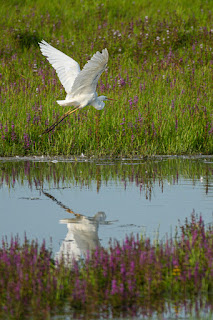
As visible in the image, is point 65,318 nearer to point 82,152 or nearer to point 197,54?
point 82,152

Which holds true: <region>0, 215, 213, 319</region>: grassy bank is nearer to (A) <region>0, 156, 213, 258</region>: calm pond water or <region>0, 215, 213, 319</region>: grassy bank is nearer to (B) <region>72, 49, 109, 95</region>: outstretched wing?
(A) <region>0, 156, 213, 258</region>: calm pond water

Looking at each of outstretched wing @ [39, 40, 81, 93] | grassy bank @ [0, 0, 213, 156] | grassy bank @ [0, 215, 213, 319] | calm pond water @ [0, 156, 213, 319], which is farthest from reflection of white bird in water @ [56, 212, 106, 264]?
outstretched wing @ [39, 40, 81, 93]

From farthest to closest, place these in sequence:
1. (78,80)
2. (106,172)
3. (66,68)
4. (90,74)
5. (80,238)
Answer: (66,68)
(78,80)
(90,74)
(106,172)
(80,238)

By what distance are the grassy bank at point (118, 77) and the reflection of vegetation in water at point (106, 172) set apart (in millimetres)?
820

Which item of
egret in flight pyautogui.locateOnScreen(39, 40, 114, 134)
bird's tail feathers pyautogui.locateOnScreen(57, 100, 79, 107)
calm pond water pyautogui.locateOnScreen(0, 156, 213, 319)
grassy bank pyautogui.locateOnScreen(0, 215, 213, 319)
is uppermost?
egret in flight pyautogui.locateOnScreen(39, 40, 114, 134)

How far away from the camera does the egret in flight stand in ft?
32.3

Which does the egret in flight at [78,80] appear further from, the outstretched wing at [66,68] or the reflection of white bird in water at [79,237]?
the reflection of white bird in water at [79,237]

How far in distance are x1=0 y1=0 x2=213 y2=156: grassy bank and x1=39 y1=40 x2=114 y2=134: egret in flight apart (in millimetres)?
290

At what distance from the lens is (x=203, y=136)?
36.4 ft

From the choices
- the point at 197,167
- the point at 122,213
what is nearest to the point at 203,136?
the point at 197,167

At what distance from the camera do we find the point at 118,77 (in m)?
14.1

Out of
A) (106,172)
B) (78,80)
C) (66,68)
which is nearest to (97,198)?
(106,172)

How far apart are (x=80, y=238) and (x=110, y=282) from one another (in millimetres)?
1278

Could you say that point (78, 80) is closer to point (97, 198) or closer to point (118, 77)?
point (97, 198)
